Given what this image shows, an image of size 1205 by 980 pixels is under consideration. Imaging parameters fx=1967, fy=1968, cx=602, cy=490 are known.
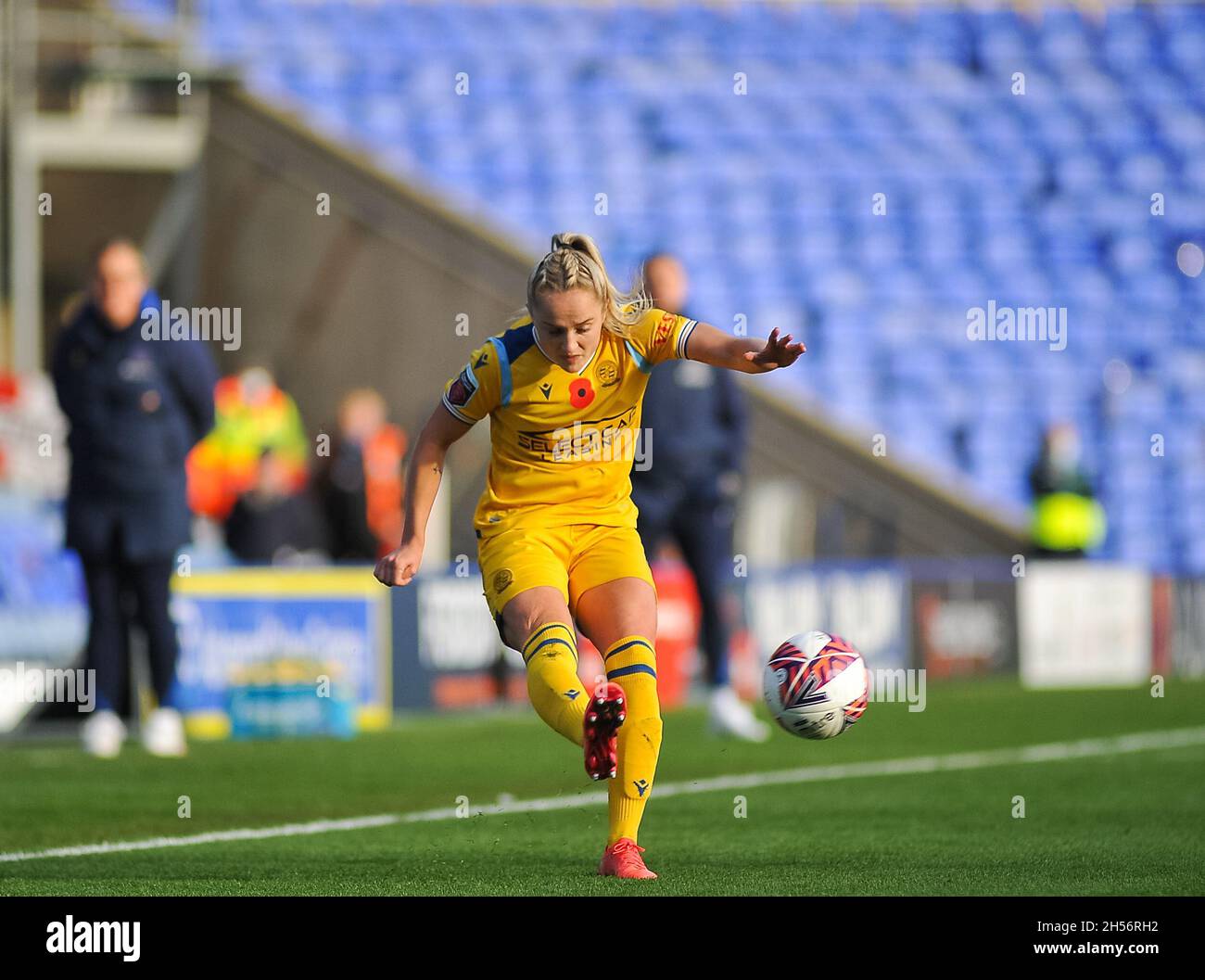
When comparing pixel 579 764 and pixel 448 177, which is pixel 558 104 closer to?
pixel 448 177

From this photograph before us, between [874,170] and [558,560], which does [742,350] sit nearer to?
[558,560]

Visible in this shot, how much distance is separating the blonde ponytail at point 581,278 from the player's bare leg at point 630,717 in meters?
0.79

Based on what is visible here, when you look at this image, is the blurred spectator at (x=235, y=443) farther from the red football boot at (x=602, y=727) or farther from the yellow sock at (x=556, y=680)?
the red football boot at (x=602, y=727)

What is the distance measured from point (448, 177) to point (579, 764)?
11943 mm

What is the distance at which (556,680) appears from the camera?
18.0 ft

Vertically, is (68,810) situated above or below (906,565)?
below

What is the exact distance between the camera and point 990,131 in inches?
874

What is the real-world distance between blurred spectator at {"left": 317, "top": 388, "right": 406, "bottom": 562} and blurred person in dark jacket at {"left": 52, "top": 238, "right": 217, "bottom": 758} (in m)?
5.90

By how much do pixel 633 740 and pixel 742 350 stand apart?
115 centimetres

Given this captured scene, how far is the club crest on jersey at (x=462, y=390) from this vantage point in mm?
5801
